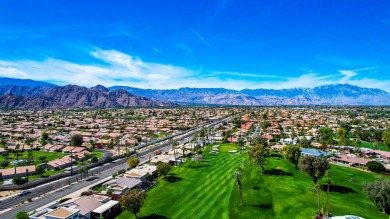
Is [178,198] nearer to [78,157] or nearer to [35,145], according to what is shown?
[78,157]

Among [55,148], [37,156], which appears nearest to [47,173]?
[37,156]

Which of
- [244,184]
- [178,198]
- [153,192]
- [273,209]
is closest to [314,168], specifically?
[273,209]

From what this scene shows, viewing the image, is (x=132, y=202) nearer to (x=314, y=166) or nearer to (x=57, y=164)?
(x=314, y=166)

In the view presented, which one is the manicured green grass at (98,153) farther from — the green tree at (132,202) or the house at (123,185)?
the green tree at (132,202)

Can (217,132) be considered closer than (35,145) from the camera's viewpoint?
No

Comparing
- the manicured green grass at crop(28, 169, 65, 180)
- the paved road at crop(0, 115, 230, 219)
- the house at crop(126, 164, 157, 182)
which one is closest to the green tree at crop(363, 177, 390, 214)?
the house at crop(126, 164, 157, 182)

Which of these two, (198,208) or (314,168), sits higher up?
(314,168)

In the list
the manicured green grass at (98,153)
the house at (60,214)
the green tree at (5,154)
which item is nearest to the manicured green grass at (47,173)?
the manicured green grass at (98,153)
